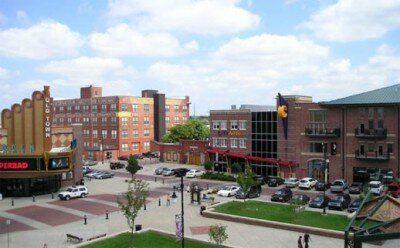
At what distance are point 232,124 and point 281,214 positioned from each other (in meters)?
33.3

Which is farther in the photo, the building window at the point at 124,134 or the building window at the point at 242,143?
the building window at the point at 124,134

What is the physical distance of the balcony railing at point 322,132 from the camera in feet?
197

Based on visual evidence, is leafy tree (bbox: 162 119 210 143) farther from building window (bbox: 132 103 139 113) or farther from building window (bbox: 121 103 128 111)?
building window (bbox: 121 103 128 111)

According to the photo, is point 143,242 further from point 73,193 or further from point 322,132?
point 322,132

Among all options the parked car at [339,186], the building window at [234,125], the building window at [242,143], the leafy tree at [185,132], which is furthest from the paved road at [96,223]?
the leafy tree at [185,132]

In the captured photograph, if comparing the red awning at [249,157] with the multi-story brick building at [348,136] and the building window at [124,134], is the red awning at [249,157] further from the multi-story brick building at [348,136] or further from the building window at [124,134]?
the building window at [124,134]

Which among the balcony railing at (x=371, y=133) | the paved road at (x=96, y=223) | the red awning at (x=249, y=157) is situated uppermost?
the balcony railing at (x=371, y=133)

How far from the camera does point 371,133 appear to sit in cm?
5691

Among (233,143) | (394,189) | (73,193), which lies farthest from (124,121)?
(394,189)

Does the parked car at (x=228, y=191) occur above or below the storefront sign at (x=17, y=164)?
below

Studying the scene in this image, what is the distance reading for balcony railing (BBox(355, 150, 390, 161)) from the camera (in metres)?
55.8

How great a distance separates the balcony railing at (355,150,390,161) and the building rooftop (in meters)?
6.39

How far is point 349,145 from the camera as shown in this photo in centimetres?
5934

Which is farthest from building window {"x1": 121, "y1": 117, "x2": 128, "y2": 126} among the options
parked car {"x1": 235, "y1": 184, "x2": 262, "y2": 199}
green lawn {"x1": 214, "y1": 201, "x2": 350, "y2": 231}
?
green lawn {"x1": 214, "y1": 201, "x2": 350, "y2": 231}
